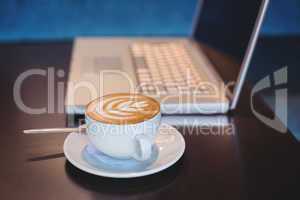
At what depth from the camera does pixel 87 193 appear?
641mm

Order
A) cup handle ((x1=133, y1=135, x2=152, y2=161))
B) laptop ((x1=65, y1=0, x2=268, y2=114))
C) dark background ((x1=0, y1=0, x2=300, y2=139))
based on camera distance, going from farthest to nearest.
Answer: dark background ((x1=0, y1=0, x2=300, y2=139)) → laptop ((x1=65, y1=0, x2=268, y2=114)) → cup handle ((x1=133, y1=135, x2=152, y2=161))

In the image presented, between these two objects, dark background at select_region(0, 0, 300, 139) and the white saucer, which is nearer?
the white saucer

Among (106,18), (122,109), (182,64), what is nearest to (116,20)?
(106,18)

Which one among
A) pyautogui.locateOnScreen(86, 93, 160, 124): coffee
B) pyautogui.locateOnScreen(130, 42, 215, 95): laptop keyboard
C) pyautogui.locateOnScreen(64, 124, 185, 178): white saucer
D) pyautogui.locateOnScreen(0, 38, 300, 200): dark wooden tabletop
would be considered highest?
pyautogui.locateOnScreen(86, 93, 160, 124): coffee

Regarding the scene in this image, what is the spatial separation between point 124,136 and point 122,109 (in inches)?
2.5

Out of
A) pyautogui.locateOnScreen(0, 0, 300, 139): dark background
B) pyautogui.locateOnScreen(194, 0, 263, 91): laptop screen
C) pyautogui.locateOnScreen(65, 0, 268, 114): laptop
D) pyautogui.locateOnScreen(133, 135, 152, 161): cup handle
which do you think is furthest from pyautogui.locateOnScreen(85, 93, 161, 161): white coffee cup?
pyautogui.locateOnScreen(0, 0, 300, 139): dark background

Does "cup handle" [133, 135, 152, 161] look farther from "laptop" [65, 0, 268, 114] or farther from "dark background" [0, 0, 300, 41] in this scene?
"dark background" [0, 0, 300, 41]

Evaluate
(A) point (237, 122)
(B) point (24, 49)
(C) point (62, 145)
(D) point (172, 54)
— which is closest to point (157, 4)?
(D) point (172, 54)

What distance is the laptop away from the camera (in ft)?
2.91

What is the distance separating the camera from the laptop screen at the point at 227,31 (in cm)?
90

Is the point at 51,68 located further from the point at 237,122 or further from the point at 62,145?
the point at 237,122

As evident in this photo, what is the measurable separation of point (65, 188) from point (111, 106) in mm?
144

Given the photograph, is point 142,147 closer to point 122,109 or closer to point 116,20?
point 122,109

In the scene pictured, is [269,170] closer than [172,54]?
Yes
